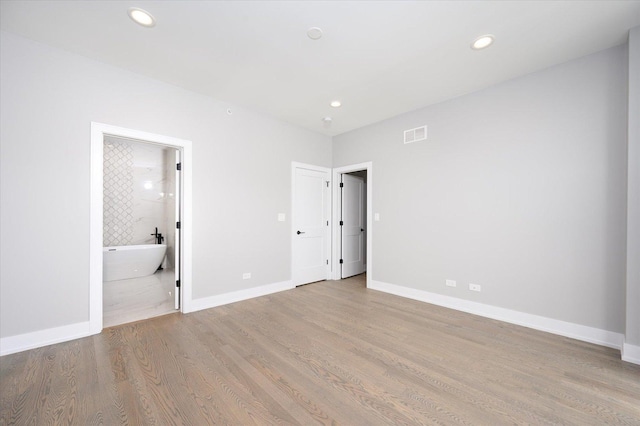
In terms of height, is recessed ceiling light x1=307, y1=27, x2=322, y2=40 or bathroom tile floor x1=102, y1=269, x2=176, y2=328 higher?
recessed ceiling light x1=307, y1=27, x2=322, y2=40

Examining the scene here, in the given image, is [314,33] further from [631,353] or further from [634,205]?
[631,353]

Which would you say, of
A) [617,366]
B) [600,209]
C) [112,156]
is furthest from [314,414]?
[112,156]

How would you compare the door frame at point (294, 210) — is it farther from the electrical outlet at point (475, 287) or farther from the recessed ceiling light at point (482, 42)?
the recessed ceiling light at point (482, 42)

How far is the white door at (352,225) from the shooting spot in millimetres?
5438

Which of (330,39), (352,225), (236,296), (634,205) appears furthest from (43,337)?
(634,205)

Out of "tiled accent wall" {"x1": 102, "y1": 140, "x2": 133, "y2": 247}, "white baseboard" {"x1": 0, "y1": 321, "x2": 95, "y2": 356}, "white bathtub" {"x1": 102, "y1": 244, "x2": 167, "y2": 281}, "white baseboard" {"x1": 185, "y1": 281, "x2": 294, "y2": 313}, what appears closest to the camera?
"white baseboard" {"x1": 0, "y1": 321, "x2": 95, "y2": 356}

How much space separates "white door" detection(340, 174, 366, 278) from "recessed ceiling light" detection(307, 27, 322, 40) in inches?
124

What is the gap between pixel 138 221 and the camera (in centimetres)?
609

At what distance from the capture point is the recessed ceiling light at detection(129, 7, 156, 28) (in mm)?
2117

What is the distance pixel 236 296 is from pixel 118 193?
4.10m

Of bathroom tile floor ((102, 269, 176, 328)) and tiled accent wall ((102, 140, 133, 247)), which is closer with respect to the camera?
bathroom tile floor ((102, 269, 176, 328))

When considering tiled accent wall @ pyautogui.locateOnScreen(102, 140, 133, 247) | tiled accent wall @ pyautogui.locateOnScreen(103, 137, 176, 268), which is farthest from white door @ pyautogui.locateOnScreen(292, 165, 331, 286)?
tiled accent wall @ pyautogui.locateOnScreen(102, 140, 133, 247)

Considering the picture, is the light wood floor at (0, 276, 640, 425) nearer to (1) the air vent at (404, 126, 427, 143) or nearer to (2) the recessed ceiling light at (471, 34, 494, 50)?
(1) the air vent at (404, 126, 427, 143)

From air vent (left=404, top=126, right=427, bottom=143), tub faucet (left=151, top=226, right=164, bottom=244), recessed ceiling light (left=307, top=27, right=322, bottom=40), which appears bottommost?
tub faucet (left=151, top=226, right=164, bottom=244)
